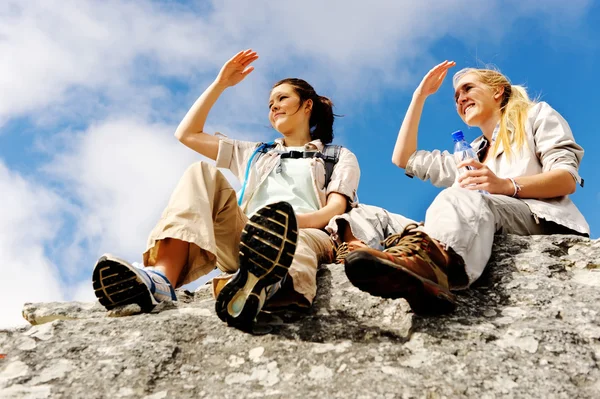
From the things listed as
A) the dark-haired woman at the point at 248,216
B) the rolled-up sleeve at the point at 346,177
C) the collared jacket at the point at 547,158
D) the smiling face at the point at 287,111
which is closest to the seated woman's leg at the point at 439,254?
the collared jacket at the point at 547,158

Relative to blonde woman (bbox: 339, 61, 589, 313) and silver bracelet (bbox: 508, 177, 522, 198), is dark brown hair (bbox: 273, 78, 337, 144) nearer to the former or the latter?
blonde woman (bbox: 339, 61, 589, 313)

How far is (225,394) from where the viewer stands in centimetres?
261

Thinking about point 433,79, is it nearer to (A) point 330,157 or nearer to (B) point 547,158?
(A) point 330,157

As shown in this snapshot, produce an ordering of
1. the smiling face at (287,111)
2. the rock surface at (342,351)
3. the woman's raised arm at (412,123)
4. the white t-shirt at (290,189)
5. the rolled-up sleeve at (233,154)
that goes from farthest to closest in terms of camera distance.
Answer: the smiling face at (287,111)
the rolled-up sleeve at (233,154)
the woman's raised arm at (412,123)
the white t-shirt at (290,189)
the rock surface at (342,351)

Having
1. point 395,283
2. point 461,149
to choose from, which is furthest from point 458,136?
point 395,283

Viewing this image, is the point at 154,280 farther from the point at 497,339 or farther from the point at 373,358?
the point at 497,339

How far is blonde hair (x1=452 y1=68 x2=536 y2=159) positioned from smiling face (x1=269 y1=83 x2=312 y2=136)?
1.57 metres

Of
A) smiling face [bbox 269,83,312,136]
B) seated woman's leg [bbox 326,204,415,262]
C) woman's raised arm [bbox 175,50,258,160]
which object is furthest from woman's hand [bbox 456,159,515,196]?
woman's raised arm [bbox 175,50,258,160]

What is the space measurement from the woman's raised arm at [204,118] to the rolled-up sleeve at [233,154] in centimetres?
6

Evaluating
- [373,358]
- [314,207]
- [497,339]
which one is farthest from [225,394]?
[314,207]

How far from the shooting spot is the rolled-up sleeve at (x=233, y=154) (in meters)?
5.75

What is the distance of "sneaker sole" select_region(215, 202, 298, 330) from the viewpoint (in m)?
3.01

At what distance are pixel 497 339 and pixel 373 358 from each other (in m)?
0.68

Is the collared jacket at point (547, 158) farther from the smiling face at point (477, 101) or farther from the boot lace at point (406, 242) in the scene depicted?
the boot lace at point (406, 242)
